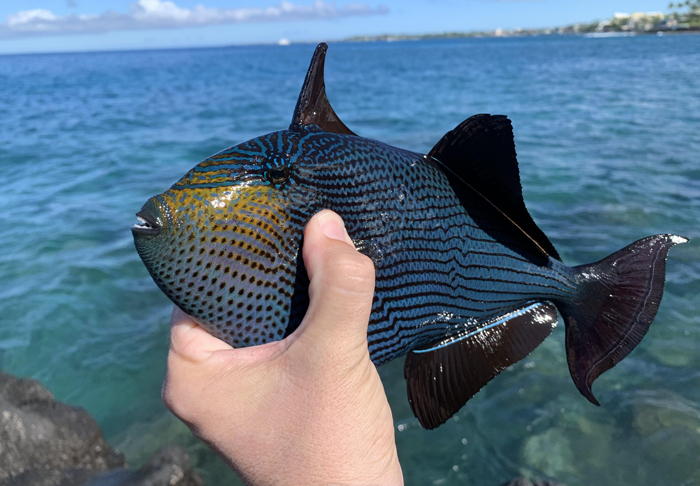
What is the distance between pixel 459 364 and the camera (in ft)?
6.34

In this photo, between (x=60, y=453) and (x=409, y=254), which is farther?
(x=60, y=453)

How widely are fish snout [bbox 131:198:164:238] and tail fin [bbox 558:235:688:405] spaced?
1.67m

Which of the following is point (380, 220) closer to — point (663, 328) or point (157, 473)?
point (157, 473)

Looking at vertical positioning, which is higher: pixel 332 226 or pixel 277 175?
pixel 277 175

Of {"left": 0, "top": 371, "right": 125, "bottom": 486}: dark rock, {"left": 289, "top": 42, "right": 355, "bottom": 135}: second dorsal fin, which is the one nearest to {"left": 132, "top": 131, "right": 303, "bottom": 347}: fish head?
{"left": 289, "top": 42, "right": 355, "bottom": 135}: second dorsal fin

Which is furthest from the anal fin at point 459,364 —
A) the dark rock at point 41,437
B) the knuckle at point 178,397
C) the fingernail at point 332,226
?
the dark rock at point 41,437

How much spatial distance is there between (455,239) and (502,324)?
0.52 m

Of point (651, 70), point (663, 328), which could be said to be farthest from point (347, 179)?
point (651, 70)

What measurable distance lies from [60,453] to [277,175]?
3.29 metres

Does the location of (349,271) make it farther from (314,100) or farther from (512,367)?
(512,367)

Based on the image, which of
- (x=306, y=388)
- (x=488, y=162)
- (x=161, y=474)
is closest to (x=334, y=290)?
(x=306, y=388)

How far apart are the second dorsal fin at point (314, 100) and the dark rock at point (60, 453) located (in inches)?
111

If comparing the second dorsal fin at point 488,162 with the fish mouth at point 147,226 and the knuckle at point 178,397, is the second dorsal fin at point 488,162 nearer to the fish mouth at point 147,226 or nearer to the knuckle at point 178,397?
the fish mouth at point 147,226

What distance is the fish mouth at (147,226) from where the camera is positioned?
1.34 meters
